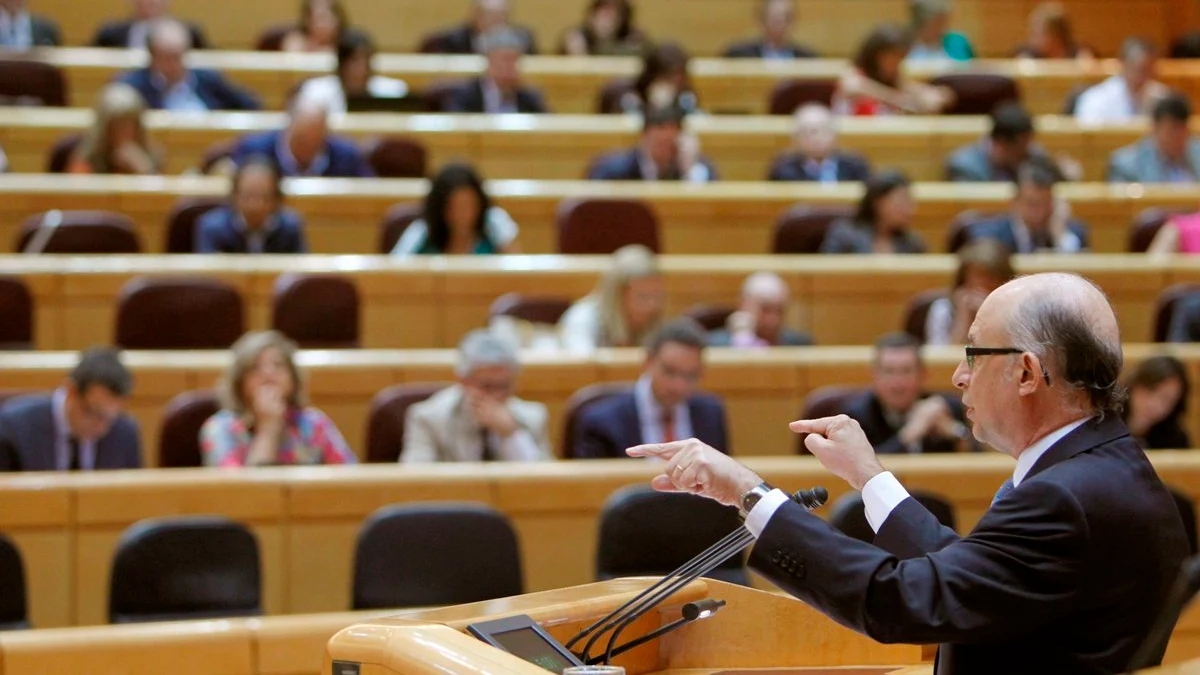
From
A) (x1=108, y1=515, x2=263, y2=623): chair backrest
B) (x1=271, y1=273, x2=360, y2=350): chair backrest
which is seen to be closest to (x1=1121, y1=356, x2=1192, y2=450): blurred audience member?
(x1=271, y1=273, x2=360, y2=350): chair backrest

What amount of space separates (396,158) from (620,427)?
1.93 meters

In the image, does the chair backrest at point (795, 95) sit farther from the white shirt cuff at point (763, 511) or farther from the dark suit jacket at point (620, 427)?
the white shirt cuff at point (763, 511)

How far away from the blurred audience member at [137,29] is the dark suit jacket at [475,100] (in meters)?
1.16

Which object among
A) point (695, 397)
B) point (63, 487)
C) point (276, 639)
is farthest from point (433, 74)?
point (276, 639)

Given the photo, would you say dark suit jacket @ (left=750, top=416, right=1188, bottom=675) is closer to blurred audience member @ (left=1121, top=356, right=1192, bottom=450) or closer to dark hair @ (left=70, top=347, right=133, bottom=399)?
dark hair @ (left=70, top=347, right=133, bottom=399)

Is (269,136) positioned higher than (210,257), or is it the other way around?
(269,136)

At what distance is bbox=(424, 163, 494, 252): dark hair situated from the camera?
4418 mm

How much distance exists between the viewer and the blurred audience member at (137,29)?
19.4 ft

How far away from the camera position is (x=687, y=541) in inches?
114

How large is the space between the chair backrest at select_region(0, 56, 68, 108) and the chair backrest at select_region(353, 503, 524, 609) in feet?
10.4

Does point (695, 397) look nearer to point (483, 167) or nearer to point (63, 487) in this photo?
point (63, 487)

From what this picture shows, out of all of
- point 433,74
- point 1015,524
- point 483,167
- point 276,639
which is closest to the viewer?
point 1015,524

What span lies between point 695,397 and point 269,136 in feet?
6.52

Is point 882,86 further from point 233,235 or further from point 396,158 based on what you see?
point 233,235
